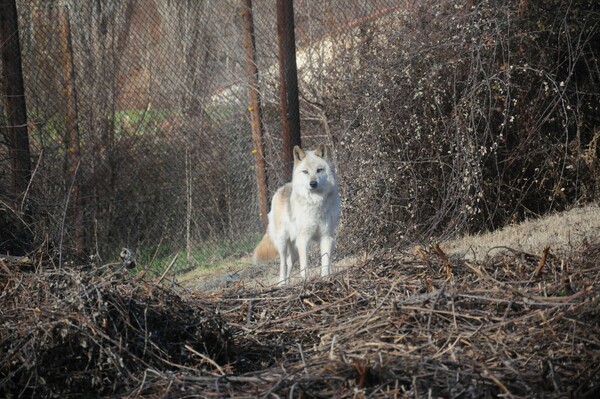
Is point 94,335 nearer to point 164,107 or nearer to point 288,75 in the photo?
point 288,75

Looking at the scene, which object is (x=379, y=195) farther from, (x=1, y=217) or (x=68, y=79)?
(x=1, y=217)

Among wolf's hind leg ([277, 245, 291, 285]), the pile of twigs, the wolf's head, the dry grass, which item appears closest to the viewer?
the pile of twigs

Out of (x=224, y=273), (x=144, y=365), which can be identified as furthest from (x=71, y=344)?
(x=224, y=273)

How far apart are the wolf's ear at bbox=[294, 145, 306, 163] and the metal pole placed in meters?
0.47

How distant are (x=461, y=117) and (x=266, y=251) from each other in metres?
2.57

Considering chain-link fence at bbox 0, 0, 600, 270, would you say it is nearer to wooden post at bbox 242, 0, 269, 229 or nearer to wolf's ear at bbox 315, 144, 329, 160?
wooden post at bbox 242, 0, 269, 229

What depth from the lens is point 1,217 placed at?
6145 mm

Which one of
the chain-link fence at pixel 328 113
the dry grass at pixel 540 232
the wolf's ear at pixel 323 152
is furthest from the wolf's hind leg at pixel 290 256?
the dry grass at pixel 540 232

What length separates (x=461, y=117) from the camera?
9.05 meters

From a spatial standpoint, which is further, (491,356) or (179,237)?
(179,237)

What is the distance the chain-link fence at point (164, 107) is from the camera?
899cm

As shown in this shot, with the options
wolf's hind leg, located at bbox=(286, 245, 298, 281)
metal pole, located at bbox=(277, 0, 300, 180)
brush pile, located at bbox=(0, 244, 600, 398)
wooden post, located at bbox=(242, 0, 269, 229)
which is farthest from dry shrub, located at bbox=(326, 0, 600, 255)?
brush pile, located at bbox=(0, 244, 600, 398)

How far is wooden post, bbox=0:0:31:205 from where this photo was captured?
7.32 m

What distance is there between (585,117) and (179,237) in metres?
5.11
